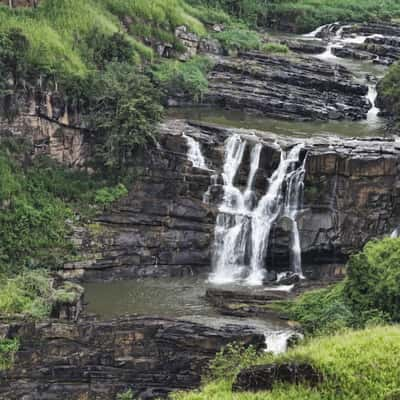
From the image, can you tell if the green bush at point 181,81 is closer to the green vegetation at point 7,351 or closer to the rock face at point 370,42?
the rock face at point 370,42

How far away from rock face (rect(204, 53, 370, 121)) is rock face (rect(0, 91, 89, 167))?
7897 millimetres

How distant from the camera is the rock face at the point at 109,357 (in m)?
18.1

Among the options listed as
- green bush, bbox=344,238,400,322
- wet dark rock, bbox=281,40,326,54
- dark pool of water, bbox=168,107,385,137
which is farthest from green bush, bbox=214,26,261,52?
green bush, bbox=344,238,400,322

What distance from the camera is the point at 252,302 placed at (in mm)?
21656

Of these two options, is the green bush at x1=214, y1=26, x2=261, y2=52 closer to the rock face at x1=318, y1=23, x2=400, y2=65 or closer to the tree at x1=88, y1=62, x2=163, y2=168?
the rock face at x1=318, y1=23, x2=400, y2=65

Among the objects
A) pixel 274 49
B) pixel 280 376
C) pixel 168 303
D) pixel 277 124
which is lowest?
pixel 168 303

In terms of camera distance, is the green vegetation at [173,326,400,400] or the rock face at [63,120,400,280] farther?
the rock face at [63,120,400,280]

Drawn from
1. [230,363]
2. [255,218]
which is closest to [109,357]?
[230,363]

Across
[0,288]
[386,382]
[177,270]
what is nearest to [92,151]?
[177,270]

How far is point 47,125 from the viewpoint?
91.2ft

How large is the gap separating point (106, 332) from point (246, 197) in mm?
9216

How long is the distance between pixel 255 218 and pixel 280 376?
543 inches

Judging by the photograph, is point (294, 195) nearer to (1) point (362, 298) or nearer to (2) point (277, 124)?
(2) point (277, 124)

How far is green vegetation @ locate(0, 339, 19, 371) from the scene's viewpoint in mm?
18359
